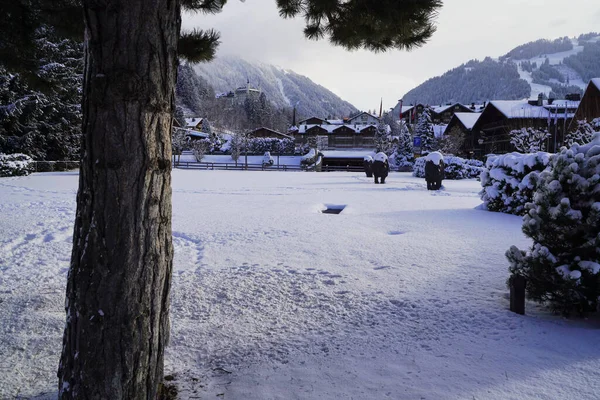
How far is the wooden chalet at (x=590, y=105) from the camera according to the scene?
29.2 m

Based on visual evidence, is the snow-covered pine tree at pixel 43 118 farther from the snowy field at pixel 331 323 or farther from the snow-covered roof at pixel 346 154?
the snow-covered roof at pixel 346 154

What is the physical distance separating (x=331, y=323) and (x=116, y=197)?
2179 mm

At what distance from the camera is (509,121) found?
3909 cm

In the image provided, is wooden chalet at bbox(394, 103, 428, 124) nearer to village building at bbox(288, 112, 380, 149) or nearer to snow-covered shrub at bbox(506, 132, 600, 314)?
village building at bbox(288, 112, 380, 149)

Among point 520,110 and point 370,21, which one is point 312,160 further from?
point 370,21

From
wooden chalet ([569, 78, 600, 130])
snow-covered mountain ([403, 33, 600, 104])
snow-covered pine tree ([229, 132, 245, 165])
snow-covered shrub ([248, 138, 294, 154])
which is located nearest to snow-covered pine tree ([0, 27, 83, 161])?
snow-covered pine tree ([229, 132, 245, 165])

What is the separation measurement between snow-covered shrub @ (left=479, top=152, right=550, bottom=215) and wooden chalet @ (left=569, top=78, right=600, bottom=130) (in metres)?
24.3

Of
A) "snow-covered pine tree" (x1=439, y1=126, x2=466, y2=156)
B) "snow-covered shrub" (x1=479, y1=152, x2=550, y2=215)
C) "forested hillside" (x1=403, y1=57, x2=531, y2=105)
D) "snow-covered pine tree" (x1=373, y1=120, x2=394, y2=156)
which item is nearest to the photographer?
"snow-covered shrub" (x1=479, y1=152, x2=550, y2=215)

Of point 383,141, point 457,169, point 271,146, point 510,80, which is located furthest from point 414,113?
point 510,80

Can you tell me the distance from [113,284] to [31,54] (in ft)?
10.9

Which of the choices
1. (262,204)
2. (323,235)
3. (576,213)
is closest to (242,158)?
(262,204)

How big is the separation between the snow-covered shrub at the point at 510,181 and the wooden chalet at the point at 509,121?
2801cm

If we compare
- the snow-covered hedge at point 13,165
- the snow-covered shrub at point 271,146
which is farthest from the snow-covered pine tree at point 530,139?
the snow-covered shrub at point 271,146

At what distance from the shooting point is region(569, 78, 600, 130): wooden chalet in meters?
29.2
